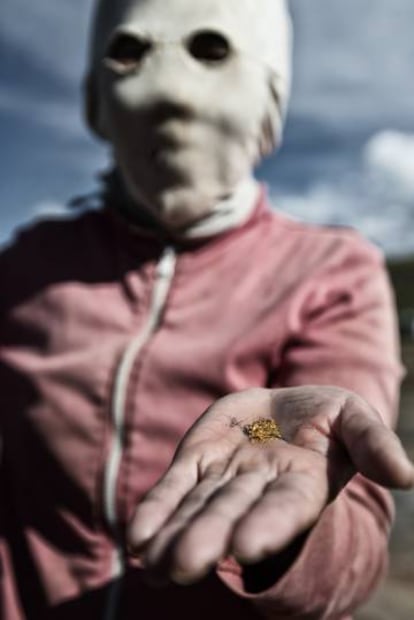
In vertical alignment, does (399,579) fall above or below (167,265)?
below

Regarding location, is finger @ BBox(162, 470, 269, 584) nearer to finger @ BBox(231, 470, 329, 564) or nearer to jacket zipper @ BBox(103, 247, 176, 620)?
finger @ BBox(231, 470, 329, 564)

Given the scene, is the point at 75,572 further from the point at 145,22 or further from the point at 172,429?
the point at 145,22

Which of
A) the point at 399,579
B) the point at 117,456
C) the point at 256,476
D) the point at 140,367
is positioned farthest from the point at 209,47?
the point at 399,579

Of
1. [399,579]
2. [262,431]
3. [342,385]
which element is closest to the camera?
[262,431]

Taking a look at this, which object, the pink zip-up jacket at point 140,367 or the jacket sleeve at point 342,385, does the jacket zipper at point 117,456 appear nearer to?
the pink zip-up jacket at point 140,367

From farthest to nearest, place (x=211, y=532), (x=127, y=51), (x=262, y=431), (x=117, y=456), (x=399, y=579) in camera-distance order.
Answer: (x=399, y=579) < (x=127, y=51) < (x=117, y=456) < (x=262, y=431) < (x=211, y=532)

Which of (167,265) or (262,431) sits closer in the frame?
(262,431)

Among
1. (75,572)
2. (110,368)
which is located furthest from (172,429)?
(75,572)

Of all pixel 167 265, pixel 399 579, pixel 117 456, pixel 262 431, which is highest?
pixel 262 431

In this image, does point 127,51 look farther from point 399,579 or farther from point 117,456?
point 399,579
